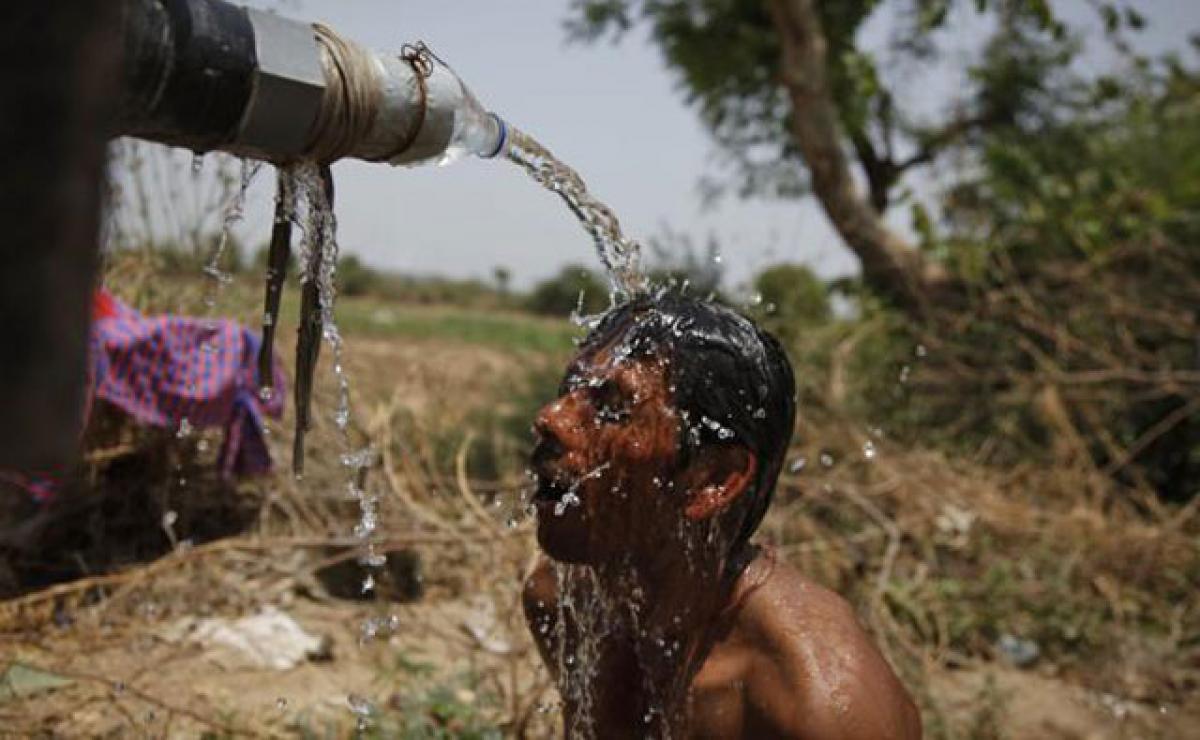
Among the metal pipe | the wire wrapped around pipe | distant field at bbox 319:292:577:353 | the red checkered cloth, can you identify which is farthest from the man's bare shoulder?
distant field at bbox 319:292:577:353

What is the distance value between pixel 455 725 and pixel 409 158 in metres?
2.42

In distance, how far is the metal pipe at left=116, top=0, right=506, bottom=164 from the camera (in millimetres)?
1148

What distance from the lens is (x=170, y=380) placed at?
4.79 meters

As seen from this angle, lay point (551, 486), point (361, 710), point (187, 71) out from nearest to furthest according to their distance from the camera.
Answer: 1. point (187, 71)
2. point (551, 486)
3. point (361, 710)

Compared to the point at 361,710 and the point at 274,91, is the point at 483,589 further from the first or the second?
the point at 274,91

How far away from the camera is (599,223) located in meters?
2.29

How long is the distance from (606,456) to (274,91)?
870 mm

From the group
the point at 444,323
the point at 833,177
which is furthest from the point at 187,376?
the point at 444,323

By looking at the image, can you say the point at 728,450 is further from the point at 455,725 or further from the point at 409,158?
the point at 455,725

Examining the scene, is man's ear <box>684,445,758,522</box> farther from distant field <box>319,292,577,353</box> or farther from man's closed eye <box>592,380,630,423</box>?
distant field <box>319,292,577,353</box>

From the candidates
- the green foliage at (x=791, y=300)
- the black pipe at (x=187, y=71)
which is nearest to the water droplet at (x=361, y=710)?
the black pipe at (x=187, y=71)

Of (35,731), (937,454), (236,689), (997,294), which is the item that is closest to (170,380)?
(236,689)

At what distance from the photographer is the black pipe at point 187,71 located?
43.8 inches

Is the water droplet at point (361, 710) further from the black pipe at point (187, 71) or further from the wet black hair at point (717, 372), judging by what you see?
the black pipe at point (187, 71)
